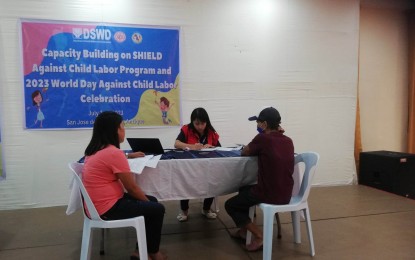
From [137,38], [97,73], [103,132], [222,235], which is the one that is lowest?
[222,235]

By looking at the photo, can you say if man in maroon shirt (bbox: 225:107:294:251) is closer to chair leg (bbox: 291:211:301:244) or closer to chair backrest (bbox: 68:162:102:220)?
chair leg (bbox: 291:211:301:244)

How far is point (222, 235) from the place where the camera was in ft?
9.04

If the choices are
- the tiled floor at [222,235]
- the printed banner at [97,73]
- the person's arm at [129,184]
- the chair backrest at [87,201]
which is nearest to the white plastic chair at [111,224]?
the chair backrest at [87,201]

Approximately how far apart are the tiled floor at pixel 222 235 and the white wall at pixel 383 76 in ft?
5.01

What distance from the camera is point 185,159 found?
235cm

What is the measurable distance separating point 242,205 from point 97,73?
7.48 feet

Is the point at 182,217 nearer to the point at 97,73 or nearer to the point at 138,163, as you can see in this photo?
the point at 138,163

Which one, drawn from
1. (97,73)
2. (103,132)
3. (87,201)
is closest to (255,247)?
(87,201)

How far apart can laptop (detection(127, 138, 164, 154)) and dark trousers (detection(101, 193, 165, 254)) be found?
52 cm

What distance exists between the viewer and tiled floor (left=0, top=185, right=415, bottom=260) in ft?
7.93

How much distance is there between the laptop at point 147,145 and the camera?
2524 millimetres

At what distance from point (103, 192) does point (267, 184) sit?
1098 mm

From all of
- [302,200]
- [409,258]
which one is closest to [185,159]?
[302,200]

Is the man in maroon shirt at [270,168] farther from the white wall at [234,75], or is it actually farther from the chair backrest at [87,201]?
the white wall at [234,75]
